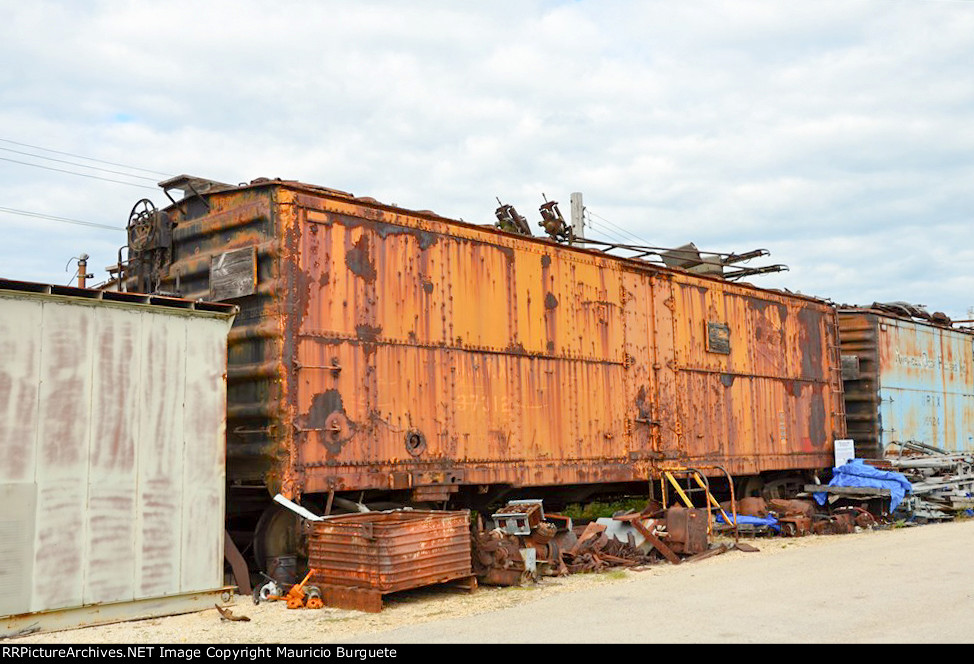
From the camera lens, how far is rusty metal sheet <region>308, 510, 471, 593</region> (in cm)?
757

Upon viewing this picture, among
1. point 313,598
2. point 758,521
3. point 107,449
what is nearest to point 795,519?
point 758,521

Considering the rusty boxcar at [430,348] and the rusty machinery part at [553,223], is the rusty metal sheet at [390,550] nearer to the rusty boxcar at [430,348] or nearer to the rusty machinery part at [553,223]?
the rusty boxcar at [430,348]

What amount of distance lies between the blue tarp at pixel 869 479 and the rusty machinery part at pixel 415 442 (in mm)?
8755

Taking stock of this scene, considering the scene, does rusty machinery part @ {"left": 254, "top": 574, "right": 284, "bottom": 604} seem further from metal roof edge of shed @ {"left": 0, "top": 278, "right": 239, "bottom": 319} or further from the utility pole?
the utility pole

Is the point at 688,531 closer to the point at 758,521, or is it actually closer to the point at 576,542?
the point at 576,542

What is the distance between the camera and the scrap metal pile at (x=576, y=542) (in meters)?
8.82

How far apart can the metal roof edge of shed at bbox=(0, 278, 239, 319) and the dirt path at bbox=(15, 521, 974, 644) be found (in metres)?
2.58

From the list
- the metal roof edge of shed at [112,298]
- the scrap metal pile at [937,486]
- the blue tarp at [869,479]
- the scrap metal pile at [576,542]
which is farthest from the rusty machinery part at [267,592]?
the scrap metal pile at [937,486]

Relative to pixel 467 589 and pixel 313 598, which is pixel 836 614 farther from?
pixel 313 598

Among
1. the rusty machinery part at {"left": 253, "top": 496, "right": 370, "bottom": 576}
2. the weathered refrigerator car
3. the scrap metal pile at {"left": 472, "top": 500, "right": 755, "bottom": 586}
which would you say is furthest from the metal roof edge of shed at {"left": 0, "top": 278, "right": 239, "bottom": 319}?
the weathered refrigerator car

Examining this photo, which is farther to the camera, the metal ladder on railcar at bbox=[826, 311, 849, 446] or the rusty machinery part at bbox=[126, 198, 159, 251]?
the metal ladder on railcar at bbox=[826, 311, 849, 446]

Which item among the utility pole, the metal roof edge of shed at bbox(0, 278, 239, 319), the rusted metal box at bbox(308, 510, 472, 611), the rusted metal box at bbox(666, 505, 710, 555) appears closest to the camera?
the metal roof edge of shed at bbox(0, 278, 239, 319)

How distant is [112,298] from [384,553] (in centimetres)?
314

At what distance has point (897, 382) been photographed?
1811 cm
